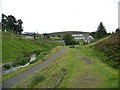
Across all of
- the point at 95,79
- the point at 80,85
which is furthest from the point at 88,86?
the point at 95,79

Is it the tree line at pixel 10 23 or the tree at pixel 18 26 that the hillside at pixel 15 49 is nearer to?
the tree line at pixel 10 23

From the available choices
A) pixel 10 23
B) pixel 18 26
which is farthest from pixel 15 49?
pixel 18 26

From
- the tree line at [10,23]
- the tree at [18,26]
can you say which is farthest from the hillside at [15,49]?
the tree at [18,26]

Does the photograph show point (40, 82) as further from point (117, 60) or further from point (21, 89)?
point (117, 60)

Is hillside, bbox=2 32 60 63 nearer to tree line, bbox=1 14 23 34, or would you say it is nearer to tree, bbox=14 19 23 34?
tree line, bbox=1 14 23 34

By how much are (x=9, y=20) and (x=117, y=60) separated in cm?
12726

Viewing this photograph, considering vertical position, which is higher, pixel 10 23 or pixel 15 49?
pixel 10 23

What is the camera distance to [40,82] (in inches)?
1062

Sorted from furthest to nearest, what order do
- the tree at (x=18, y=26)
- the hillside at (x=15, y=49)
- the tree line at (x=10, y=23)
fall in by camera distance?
the tree at (x=18, y=26) < the tree line at (x=10, y=23) < the hillside at (x=15, y=49)

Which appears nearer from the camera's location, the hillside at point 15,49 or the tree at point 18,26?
the hillside at point 15,49

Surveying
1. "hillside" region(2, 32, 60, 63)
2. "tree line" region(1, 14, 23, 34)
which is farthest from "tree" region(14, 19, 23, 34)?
"hillside" region(2, 32, 60, 63)

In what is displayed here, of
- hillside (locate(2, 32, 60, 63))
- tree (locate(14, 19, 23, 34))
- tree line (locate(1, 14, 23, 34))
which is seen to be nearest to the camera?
hillside (locate(2, 32, 60, 63))

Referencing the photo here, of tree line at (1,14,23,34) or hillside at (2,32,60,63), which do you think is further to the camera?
tree line at (1,14,23,34)

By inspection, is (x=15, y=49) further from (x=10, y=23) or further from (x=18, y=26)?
(x=18, y=26)
